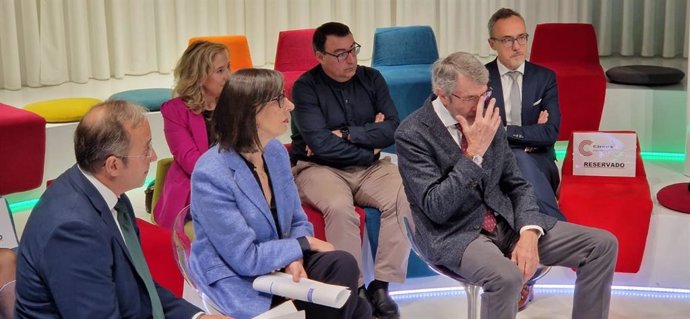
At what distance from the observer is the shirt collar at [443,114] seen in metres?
3.74

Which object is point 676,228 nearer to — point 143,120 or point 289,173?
point 289,173

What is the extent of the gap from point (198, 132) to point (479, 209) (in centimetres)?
147

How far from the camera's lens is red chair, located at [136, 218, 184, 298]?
12.8ft

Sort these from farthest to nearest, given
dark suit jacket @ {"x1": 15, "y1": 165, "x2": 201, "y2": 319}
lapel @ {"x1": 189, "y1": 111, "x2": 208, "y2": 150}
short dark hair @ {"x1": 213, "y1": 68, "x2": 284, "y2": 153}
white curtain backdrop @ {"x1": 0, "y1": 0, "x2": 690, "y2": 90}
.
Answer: white curtain backdrop @ {"x1": 0, "y1": 0, "x2": 690, "y2": 90} < lapel @ {"x1": 189, "y1": 111, "x2": 208, "y2": 150} < short dark hair @ {"x1": 213, "y1": 68, "x2": 284, "y2": 153} < dark suit jacket @ {"x1": 15, "y1": 165, "x2": 201, "y2": 319}

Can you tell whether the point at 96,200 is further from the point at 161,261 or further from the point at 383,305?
the point at 383,305

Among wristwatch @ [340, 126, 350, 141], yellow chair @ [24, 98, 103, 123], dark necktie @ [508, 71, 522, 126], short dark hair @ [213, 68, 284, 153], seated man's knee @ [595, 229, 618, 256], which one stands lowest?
seated man's knee @ [595, 229, 618, 256]

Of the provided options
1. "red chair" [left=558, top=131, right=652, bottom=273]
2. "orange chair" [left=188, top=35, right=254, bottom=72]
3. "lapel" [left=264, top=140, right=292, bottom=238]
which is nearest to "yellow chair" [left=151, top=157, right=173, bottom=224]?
"orange chair" [left=188, top=35, right=254, bottom=72]

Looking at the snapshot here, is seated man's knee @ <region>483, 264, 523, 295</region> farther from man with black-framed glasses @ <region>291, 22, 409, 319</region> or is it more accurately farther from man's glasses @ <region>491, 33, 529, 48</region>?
man's glasses @ <region>491, 33, 529, 48</region>

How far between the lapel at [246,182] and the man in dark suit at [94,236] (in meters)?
0.53

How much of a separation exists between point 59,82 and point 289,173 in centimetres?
375

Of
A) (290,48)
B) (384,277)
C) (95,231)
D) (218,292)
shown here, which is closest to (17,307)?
(95,231)

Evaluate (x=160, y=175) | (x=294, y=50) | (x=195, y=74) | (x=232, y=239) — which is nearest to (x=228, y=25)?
(x=294, y=50)

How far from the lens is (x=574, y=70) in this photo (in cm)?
625

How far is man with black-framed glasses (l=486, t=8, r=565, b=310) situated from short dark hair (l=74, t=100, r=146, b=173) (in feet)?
7.96
